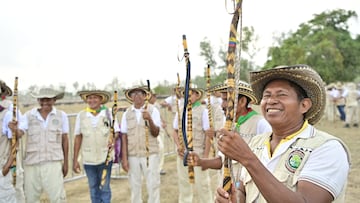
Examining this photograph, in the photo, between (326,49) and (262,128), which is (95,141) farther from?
(326,49)

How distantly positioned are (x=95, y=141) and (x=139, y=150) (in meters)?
0.70

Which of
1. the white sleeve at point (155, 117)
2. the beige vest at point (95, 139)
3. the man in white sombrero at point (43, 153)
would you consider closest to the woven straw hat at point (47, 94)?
the man in white sombrero at point (43, 153)

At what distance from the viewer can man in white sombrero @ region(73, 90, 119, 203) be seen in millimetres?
5309

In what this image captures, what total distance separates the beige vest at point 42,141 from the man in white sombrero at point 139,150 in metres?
1.03

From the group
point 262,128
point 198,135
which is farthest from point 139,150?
point 262,128

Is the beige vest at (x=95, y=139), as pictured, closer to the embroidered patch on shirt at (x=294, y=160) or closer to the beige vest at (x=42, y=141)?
the beige vest at (x=42, y=141)

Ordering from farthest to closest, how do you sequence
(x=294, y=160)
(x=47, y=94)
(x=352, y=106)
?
(x=352, y=106) → (x=47, y=94) → (x=294, y=160)

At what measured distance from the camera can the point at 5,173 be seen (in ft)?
14.5

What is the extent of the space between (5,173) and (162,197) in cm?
339

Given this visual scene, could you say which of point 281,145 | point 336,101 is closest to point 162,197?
point 281,145

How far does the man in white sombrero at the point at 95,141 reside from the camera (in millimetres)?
5309

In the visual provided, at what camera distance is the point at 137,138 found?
5.39 metres

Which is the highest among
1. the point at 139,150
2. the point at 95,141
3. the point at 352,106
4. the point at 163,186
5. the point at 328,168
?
the point at 352,106

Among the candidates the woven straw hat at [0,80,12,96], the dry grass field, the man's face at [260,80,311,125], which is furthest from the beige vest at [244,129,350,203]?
the dry grass field
